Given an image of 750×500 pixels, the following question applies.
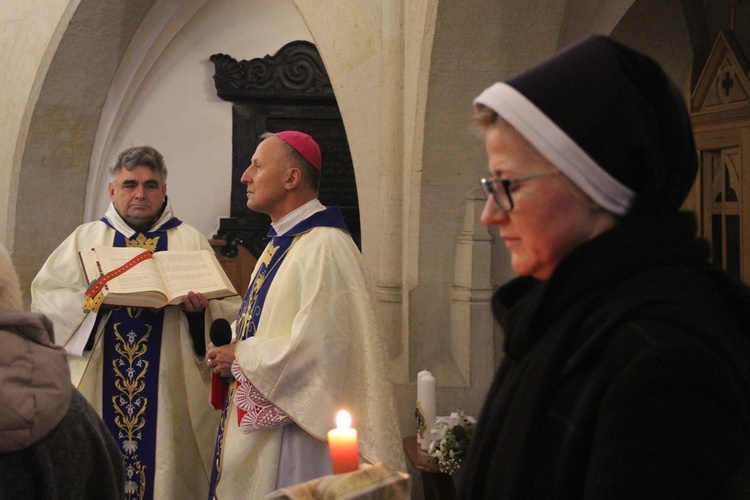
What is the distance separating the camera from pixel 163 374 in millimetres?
4152

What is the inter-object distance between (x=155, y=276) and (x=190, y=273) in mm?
151

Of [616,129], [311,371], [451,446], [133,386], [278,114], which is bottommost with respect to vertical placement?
[451,446]

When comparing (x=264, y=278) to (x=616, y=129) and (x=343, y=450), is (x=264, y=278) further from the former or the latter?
(x=616, y=129)

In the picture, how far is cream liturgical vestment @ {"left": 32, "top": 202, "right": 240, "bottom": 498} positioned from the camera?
4031mm

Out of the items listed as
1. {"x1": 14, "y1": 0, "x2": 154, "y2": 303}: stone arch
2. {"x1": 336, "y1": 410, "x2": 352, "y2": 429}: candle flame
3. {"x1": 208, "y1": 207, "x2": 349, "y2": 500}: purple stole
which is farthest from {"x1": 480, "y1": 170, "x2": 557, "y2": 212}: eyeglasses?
{"x1": 14, "y1": 0, "x2": 154, "y2": 303}: stone arch

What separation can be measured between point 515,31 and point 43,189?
456 centimetres

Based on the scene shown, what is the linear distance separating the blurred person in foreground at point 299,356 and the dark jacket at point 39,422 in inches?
41.6

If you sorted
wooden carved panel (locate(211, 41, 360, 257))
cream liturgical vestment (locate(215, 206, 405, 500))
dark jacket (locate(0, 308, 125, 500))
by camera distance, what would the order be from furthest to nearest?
1. wooden carved panel (locate(211, 41, 360, 257))
2. cream liturgical vestment (locate(215, 206, 405, 500))
3. dark jacket (locate(0, 308, 125, 500))

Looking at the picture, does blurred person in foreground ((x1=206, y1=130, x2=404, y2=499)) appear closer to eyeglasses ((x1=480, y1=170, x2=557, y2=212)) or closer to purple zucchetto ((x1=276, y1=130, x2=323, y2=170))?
purple zucchetto ((x1=276, y1=130, x2=323, y2=170))

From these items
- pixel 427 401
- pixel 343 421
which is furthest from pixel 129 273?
pixel 343 421

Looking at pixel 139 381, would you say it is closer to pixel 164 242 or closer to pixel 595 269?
pixel 164 242

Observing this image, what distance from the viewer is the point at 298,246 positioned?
3.36m

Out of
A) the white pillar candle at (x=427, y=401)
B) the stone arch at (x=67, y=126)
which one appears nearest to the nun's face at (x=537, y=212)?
the white pillar candle at (x=427, y=401)

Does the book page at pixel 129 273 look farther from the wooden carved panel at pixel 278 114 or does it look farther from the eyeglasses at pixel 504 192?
the wooden carved panel at pixel 278 114
